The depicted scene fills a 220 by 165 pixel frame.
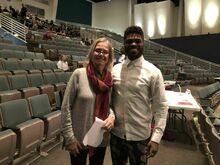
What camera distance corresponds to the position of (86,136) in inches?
65.4

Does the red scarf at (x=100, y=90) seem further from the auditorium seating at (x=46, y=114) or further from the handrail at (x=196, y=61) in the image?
the handrail at (x=196, y=61)

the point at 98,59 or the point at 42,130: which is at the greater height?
the point at 98,59

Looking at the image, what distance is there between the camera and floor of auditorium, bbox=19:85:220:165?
10.4 ft

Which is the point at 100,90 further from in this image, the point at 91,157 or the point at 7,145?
the point at 7,145

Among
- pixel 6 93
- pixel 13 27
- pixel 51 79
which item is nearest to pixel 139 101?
pixel 6 93

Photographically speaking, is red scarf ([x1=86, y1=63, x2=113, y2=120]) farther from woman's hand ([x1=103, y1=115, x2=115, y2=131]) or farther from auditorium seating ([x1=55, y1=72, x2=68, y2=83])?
auditorium seating ([x1=55, y1=72, x2=68, y2=83])

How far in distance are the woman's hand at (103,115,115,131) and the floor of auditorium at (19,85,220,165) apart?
5.29ft

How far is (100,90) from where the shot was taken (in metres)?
1.65

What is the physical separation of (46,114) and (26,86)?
1.59m

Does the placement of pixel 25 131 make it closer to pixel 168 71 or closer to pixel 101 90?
pixel 101 90

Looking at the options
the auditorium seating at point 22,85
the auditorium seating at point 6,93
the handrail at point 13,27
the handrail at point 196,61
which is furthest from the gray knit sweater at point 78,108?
the handrail at point 196,61

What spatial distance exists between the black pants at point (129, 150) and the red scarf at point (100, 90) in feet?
0.65

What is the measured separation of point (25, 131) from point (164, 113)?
1.54 m

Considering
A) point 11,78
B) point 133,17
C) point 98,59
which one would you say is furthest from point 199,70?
point 98,59
